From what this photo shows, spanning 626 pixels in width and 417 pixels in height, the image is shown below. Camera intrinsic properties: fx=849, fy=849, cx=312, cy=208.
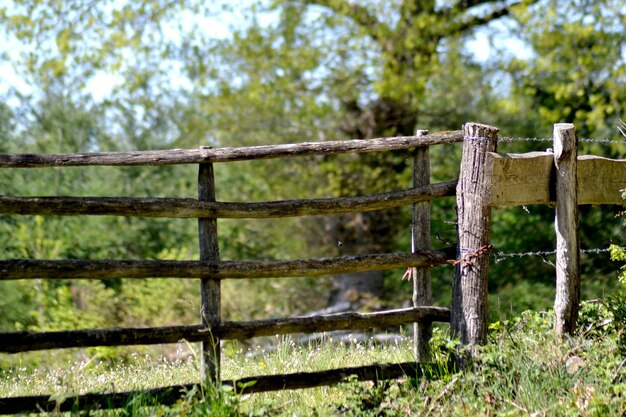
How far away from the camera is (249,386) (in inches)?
191

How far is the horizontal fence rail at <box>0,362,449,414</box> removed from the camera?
4.42m

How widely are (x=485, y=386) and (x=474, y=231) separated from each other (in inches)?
38.3

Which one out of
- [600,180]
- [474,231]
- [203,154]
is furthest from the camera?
[600,180]

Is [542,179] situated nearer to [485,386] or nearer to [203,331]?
[485,386]

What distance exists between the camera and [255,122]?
15547mm

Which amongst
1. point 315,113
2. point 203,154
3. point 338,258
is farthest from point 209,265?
point 315,113

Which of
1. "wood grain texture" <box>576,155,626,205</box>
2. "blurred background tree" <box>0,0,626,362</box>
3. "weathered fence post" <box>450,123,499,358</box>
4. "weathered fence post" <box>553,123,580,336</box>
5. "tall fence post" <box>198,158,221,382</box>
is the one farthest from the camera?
"blurred background tree" <box>0,0,626,362</box>

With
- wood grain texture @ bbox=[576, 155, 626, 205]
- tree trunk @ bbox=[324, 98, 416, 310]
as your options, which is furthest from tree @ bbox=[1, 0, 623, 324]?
wood grain texture @ bbox=[576, 155, 626, 205]

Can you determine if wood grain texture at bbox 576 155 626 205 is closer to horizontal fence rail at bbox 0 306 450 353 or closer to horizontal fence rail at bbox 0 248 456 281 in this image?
horizontal fence rail at bbox 0 248 456 281

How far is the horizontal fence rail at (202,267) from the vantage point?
4.63 m

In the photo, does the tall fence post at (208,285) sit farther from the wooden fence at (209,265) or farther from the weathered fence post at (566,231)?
the weathered fence post at (566,231)

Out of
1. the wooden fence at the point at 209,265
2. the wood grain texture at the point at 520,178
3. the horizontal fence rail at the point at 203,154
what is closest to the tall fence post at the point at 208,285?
the wooden fence at the point at 209,265

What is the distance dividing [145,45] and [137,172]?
8.90 ft

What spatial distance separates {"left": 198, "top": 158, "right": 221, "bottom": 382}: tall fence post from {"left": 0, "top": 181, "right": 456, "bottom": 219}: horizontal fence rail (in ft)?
0.31
